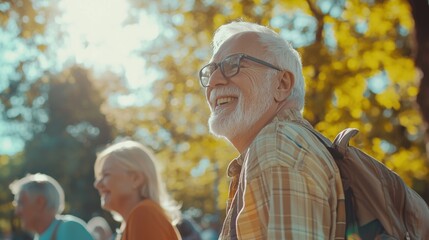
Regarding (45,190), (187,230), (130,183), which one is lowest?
(187,230)

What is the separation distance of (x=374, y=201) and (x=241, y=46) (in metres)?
0.89

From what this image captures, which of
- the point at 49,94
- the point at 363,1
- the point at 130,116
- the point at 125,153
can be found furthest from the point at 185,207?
the point at 125,153

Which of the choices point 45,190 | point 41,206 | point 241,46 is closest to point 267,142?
point 241,46

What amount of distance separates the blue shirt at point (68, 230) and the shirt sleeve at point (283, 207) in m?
3.59

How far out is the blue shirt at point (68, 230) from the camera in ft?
20.3

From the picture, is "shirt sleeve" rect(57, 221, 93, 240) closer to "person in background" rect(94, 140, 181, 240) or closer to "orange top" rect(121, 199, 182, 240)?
"person in background" rect(94, 140, 181, 240)

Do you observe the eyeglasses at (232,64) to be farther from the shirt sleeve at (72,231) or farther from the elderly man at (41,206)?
the elderly man at (41,206)

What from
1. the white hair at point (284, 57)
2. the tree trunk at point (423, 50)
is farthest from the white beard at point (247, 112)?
the tree trunk at point (423, 50)

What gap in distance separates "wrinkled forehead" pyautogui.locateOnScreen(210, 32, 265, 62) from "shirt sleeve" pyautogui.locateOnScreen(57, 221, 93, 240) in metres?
3.10

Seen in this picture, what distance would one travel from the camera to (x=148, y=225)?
4.98 meters

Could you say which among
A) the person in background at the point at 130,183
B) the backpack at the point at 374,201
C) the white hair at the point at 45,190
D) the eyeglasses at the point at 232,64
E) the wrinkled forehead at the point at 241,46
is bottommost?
the white hair at the point at 45,190

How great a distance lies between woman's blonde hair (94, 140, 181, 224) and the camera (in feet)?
17.8

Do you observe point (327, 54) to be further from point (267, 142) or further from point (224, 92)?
point (267, 142)

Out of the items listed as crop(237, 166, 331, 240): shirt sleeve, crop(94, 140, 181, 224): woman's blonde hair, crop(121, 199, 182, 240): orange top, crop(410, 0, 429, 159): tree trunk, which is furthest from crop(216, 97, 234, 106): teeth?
crop(410, 0, 429, 159): tree trunk
